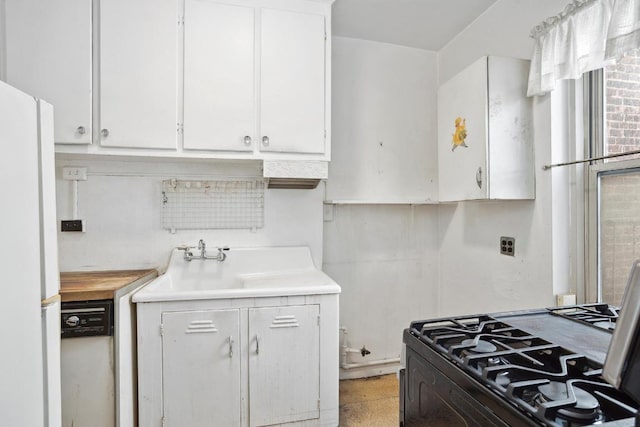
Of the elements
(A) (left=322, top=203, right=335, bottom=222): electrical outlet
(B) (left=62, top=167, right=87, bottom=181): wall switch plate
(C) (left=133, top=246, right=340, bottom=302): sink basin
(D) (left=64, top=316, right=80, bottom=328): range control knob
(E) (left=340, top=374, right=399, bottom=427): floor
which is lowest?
(E) (left=340, top=374, right=399, bottom=427): floor

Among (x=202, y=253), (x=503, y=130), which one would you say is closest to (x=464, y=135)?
(x=503, y=130)

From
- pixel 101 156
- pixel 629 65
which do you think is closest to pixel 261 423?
pixel 101 156

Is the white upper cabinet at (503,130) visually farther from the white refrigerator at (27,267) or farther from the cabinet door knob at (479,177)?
the white refrigerator at (27,267)

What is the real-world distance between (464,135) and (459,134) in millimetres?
54

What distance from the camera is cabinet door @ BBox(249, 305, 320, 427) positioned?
171cm

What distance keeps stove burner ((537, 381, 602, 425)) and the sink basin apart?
121cm

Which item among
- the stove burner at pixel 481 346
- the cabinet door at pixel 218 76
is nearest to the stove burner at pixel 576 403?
the stove burner at pixel 481 346

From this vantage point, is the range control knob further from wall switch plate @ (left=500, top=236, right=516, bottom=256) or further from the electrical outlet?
wall switch plate @ (left=500, top=236, right=516, bottom=256)

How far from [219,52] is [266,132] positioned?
50cm

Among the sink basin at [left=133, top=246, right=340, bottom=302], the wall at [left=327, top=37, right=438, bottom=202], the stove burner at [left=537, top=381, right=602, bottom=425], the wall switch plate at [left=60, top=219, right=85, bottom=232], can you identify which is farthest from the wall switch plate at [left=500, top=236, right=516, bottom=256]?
the wall switch plate at [left=60, top=219, right=85, bottom=232]

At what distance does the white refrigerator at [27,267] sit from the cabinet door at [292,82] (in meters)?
1.11

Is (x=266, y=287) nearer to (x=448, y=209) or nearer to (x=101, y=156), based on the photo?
(x=101, y=156)

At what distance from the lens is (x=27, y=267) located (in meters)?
0.89

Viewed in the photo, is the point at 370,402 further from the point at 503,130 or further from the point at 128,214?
the point at 128,214
